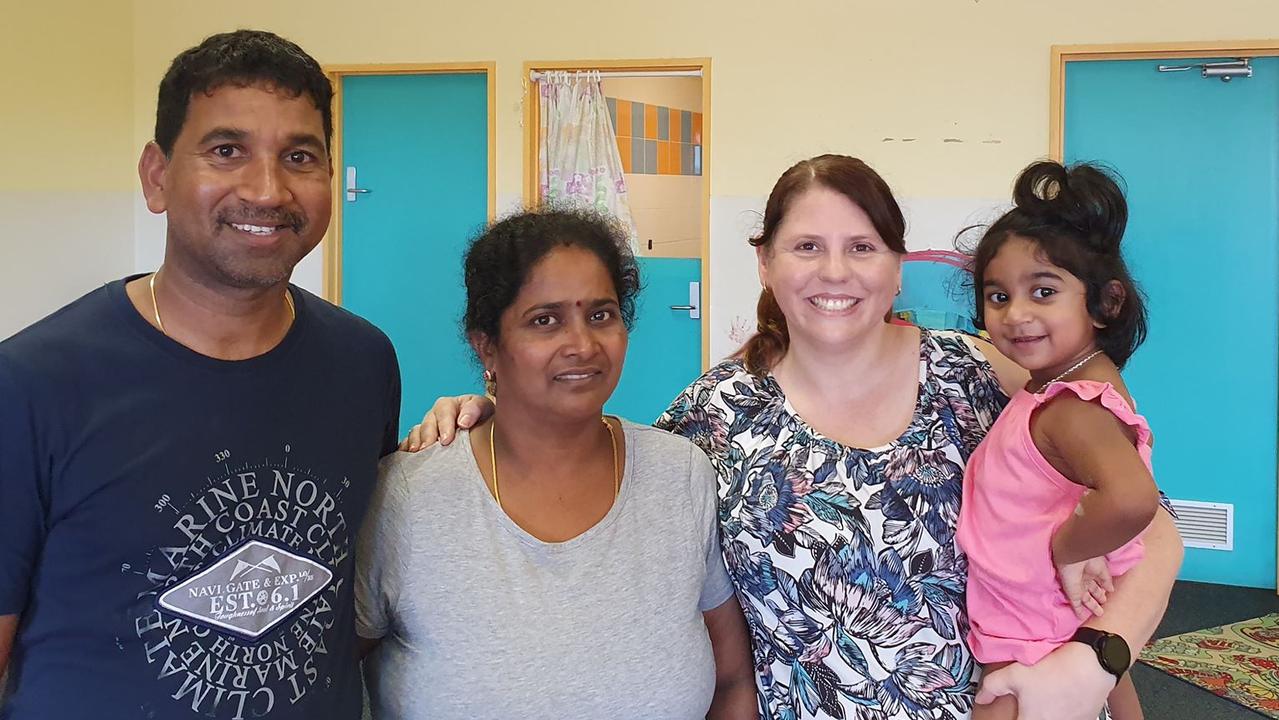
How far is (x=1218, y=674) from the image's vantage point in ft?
11.2

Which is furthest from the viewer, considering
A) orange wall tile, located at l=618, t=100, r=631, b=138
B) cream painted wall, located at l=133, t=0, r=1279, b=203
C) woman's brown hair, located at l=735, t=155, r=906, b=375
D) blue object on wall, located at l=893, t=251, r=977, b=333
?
orange wall tile, located at l=618, t=100, r=631, b=138

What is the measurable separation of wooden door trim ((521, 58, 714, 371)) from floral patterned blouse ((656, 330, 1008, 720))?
324 cm

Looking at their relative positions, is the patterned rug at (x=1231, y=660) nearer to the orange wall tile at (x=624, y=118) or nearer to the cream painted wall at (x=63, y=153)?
the orange wall tile at (x=624, y=118)

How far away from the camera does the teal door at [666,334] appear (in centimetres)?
486

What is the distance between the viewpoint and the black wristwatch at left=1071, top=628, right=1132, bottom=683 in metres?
1.40

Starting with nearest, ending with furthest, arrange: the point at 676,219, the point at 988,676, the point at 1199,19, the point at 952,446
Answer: the point at 988,676
the point at 952,446
the point at 1199,19
the point at 676,219

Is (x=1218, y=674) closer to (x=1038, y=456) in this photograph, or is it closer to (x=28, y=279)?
(x=1038, y=456)

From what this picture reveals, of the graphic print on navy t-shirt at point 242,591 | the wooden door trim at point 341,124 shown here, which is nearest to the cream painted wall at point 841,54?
the wooden door trim at point 341,124

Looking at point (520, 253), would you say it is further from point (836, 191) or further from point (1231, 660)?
point (1231, 660)

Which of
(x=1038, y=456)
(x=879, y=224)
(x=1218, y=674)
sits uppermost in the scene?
(x=879, y=224)

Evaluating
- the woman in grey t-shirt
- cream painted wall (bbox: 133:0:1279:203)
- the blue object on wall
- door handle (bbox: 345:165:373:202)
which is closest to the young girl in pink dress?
the woman in grey t-shirt

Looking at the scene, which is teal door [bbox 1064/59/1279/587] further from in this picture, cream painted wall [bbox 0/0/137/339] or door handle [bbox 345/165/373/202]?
cream painted wall [bbox 0/0/137/339]

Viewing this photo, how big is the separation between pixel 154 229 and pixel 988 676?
5.34 m

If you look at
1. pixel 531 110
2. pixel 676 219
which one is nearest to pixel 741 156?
pixel 676 219
